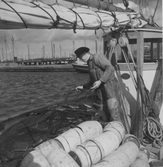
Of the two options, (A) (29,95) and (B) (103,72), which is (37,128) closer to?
(B) (103,72)

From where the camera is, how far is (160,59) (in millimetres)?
7125

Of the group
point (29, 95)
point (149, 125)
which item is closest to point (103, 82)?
point (149, 125)

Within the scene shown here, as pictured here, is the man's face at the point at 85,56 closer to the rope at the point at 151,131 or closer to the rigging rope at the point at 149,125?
the rigging rope at the point at 149,125

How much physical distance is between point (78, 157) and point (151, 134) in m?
2.57

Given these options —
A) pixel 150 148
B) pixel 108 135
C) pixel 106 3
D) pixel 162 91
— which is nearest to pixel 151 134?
pixel 150 148

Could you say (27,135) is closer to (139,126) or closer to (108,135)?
(108,135)

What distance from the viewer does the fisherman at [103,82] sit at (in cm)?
515

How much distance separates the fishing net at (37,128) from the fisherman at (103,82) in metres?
0.29

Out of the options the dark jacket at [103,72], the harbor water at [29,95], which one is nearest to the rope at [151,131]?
the dark jacket at [103,72]

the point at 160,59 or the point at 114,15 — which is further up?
the point at 114,15

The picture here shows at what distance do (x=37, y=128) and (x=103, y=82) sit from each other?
1.73 metres

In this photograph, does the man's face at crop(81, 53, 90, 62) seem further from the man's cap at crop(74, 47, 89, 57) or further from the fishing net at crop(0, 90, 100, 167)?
the fishing net at crop(0, 90, 100, 167)

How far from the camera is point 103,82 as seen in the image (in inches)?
204

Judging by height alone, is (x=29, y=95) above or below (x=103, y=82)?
below
